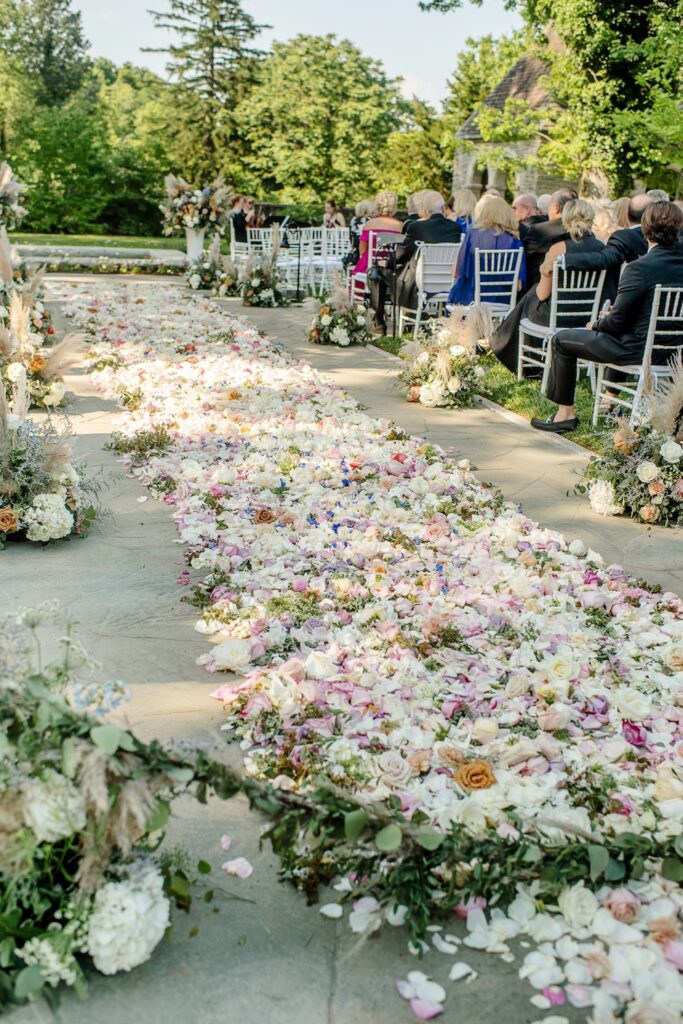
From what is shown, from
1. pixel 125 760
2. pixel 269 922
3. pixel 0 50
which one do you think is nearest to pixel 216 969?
pixel 269 922

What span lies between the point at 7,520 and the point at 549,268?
5141 millimetres

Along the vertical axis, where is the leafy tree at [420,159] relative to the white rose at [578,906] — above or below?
above

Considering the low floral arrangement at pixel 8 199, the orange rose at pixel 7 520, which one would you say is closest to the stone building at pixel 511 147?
the low floral arrangement at pixel 8 199

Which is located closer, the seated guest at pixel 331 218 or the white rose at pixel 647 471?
the white rose at pixel 647 471

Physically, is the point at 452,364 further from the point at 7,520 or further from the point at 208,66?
the point at 208,66

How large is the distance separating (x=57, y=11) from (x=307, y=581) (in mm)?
74796

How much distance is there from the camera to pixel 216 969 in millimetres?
2211

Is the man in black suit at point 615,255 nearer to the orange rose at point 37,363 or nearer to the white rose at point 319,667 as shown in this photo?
the orange rose at point 37,363

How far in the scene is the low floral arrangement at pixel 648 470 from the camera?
508cm

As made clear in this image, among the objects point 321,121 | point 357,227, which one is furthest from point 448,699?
point 321,121

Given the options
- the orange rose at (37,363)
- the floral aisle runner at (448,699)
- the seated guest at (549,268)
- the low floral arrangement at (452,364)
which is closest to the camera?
the floral aisle runner at (448,699)

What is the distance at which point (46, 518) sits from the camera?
4.58 meters

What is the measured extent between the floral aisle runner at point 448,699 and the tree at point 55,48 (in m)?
58.6

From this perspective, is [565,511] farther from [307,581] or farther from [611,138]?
[611,138]
